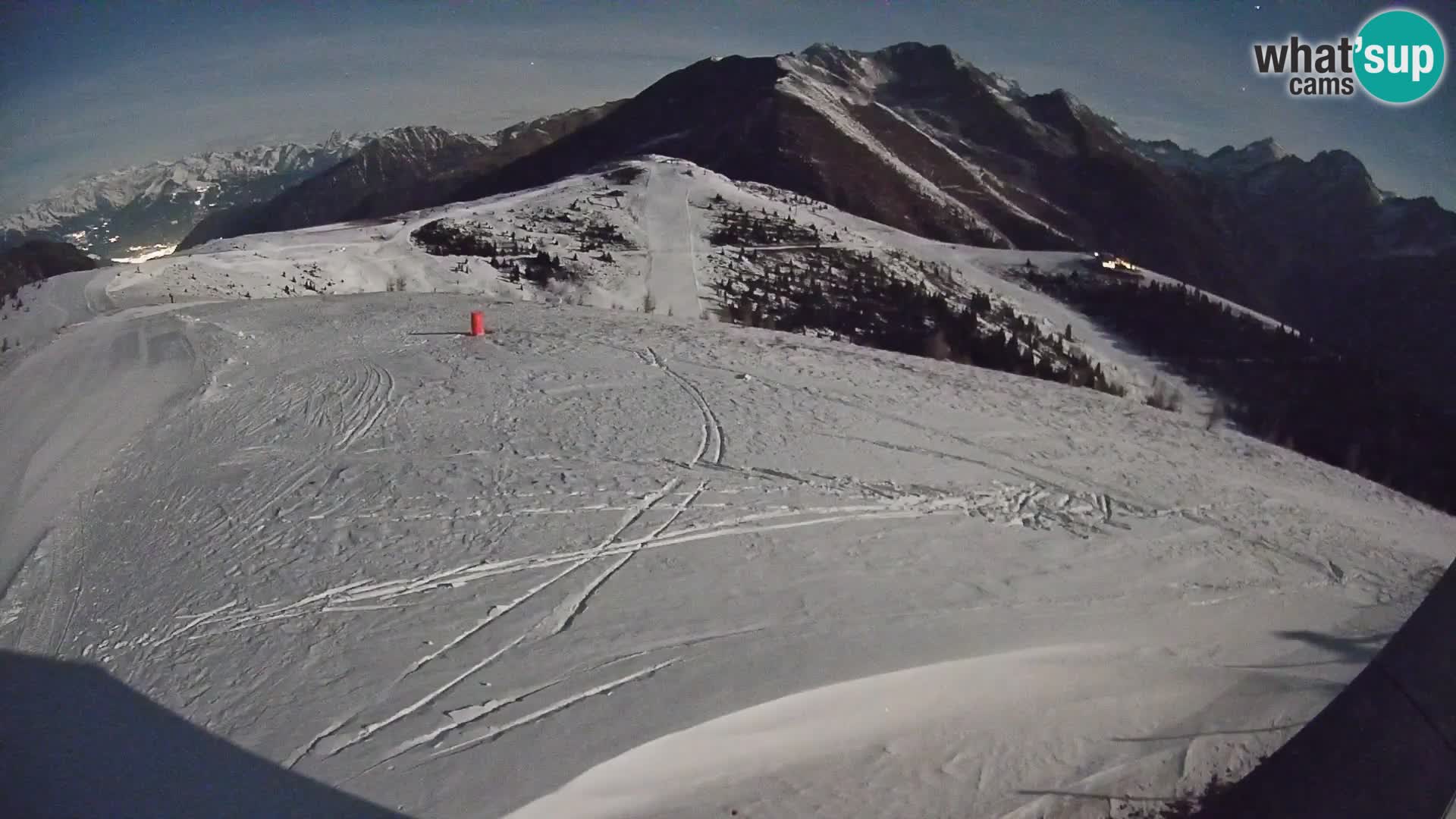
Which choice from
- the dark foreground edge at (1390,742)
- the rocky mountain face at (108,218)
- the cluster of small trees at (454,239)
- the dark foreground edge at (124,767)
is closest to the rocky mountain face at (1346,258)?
the dark foreground edge at (1390,742)

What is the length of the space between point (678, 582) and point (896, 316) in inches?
876

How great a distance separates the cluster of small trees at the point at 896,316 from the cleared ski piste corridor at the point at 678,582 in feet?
32.1

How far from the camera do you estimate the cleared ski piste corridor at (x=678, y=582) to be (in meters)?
5.08

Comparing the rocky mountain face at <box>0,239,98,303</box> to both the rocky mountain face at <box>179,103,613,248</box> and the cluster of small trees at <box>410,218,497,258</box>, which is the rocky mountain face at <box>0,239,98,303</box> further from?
the rocky mountain face at <box>179,103,613,248</box>

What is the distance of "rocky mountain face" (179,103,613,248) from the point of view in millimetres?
89688

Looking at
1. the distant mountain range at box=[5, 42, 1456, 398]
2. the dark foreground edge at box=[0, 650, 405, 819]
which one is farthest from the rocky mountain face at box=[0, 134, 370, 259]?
the dark foreground edge at box=[0, 650, 405, 819]

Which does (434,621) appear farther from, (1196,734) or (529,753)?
(1196,734)

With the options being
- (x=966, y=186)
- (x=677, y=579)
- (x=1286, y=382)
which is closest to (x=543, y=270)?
(x=677, y=579)

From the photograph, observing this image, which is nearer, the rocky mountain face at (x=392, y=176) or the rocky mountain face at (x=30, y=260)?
the rocky mountain face at (x=30, y=260)

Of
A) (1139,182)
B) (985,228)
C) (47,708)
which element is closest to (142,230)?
(47,708)

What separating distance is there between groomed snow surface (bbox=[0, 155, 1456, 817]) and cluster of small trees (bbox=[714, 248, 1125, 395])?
9.34 m

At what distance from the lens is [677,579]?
704 cm

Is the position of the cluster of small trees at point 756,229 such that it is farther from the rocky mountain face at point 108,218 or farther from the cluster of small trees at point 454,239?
the rocky mountain face at point 108,218

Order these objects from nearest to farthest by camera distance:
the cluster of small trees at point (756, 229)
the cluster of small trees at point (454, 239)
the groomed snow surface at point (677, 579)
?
1. the groomed snow surface at point (677, 579)
2. the cluster of small trees at point (454, 239)
3. the cluster of small trees at point (756, 229)
